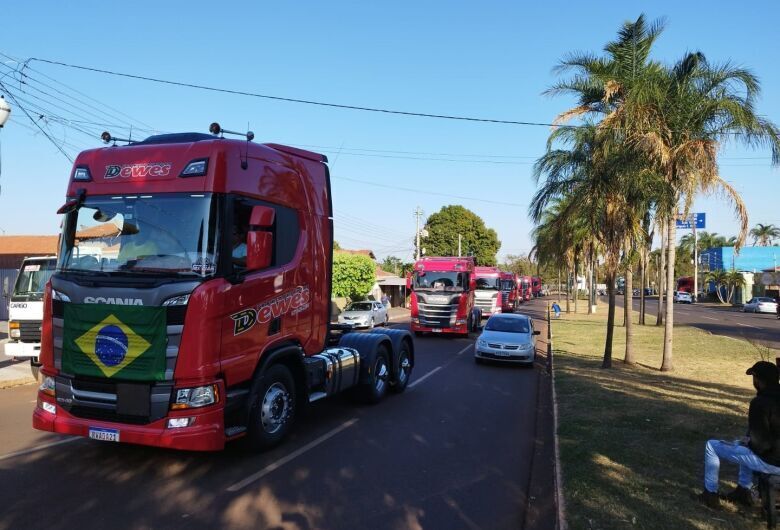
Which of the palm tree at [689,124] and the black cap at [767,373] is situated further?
the palm tree at [689,124]

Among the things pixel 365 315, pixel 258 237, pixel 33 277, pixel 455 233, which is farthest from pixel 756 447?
pixel 455 233

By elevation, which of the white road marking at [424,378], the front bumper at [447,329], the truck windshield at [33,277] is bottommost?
the white road marking at [424,378]

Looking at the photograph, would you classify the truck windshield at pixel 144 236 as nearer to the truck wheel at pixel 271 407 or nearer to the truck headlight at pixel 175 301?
the truck headlight at pixel 175 301

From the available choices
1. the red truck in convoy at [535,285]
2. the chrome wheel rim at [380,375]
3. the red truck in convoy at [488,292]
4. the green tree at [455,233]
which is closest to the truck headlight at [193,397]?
the chrome wheel rim at [380,375]

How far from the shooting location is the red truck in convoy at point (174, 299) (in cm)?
555

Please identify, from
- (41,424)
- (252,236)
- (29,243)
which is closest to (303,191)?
(252,236)

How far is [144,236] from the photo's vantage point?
596 centimetres

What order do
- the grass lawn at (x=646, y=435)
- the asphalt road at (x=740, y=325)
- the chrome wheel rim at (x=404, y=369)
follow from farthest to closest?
the asphalt road at (x=740, y=325), the chrome wheel rim at (x=404, y=369), the grass lawn at (x=646, y=435)

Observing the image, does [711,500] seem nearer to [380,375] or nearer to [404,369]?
[380,375]

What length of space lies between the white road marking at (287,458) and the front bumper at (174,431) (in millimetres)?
446

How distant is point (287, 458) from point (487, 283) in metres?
28.1

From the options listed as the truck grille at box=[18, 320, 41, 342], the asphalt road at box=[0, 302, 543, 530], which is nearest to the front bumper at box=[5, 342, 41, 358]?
the truck grille at box=[18, 320, 41, 342]

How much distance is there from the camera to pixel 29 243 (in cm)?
3491

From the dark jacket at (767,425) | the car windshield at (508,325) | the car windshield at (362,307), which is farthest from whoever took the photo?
the car windshield at (362,307)
